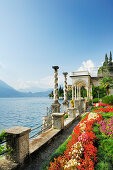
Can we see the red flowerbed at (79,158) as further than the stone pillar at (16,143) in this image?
No

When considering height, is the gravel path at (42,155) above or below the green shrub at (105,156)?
below

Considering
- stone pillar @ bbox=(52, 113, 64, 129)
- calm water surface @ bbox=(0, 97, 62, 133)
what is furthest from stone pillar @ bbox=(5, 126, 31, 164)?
calm water surface @ bbox=(0, 97, 62, 133)

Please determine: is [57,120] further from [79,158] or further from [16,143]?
[79,158]

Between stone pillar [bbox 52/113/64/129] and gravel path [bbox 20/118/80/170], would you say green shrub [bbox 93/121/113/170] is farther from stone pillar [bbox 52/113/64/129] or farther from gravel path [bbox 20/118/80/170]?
stone pillar [bbox 52/113/64/129]

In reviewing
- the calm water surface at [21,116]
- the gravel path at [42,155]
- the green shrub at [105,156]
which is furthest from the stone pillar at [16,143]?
the calm water surface at [21,116]

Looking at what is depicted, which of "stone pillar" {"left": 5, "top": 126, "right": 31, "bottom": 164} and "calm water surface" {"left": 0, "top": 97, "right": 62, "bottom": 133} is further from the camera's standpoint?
"calm water surface" {"left": 0, "top": 97, "right": 62, "bottom": 133}

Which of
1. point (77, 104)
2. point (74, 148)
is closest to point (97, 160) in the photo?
point (74, 148)

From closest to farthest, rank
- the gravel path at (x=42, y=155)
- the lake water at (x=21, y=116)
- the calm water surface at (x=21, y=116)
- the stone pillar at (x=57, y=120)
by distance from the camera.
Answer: the gravel path at (x=42, y=155), the stone pillar at (x=57, y=120), the lake water at (x=21, y=116), the calm water surface at (x=21, y=116)

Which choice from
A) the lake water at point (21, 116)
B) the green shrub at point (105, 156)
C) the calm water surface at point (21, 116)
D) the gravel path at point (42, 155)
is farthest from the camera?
the calm water surface at point (21, 116)

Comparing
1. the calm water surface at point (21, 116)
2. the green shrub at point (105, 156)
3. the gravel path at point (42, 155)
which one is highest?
the green shrub at point (105, 156)

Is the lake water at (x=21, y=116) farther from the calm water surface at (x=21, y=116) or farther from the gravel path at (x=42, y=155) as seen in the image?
the gravel path at (x=42, y=155)

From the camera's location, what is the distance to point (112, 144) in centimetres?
301

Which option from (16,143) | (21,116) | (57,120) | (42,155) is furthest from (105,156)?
(21,116)

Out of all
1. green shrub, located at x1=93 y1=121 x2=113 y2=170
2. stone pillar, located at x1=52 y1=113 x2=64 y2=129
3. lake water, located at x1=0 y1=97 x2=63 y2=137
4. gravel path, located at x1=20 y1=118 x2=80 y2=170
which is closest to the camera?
green shrub, located at x1=93 y1=121 x2=113 y2=170
